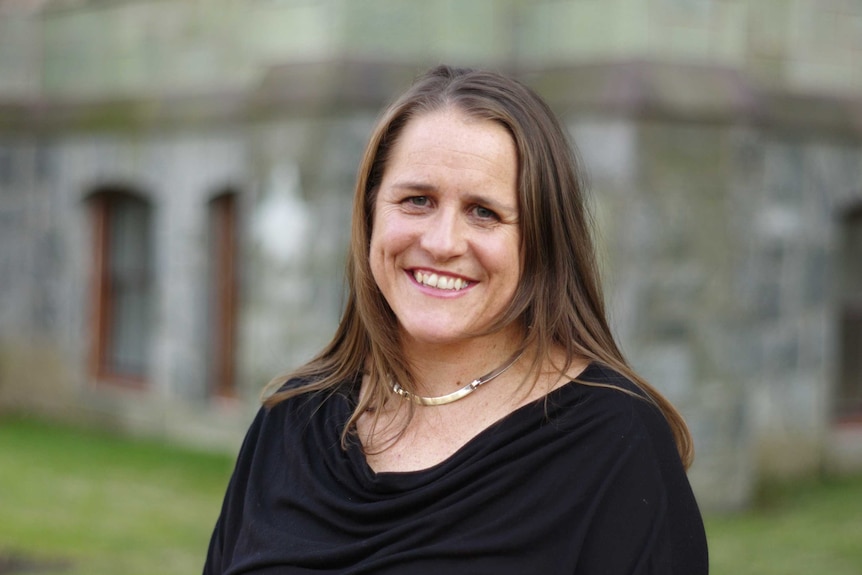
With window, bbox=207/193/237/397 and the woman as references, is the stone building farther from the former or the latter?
the woman

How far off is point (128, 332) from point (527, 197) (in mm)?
9863

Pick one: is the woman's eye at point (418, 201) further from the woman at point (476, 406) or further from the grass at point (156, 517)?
the grass at point (156, 517)

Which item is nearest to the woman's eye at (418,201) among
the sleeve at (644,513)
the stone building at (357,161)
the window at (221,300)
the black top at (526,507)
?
the black top at (526,507)

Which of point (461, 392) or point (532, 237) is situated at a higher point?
point (532, 237)

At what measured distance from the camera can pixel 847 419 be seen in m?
9.91

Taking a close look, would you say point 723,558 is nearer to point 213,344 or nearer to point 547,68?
point 547,68

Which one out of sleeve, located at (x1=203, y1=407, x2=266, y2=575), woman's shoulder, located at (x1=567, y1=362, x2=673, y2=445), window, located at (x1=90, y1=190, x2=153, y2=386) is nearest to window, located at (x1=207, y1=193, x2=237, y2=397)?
window, located at (x1=90, y1=190, x2=153, y2=386)

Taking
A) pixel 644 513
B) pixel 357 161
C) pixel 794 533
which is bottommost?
pixel 794 533

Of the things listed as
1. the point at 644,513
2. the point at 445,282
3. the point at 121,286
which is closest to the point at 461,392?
the point at 445,282

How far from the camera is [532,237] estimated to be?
2.62 m

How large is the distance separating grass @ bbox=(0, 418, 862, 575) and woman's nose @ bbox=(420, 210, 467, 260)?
490 cm

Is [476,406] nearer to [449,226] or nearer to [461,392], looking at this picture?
[461,392]

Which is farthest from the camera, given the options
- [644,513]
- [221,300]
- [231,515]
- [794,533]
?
→ [221,300]

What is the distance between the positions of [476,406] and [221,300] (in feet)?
27.1
